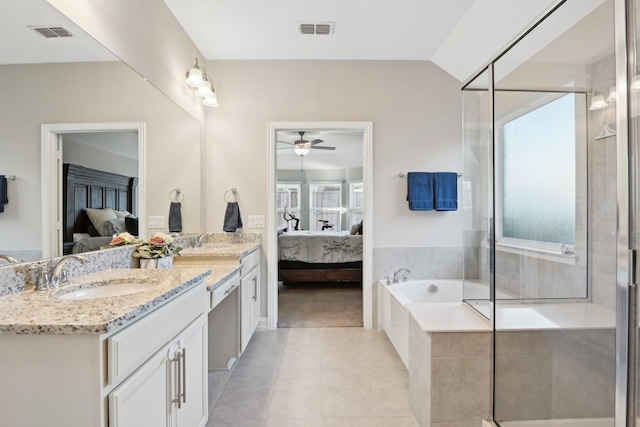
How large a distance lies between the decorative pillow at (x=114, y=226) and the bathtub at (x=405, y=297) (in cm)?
194

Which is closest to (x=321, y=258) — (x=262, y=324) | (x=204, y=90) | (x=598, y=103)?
(x=262, y=324)

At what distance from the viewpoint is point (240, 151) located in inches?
120

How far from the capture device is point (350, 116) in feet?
10.0

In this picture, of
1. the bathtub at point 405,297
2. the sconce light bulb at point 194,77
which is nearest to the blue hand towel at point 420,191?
the bathtub at point 405,297

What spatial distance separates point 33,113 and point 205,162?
1769 millimetres

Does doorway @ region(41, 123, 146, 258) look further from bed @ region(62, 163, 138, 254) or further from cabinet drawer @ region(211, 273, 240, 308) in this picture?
cabinet drawer @ region(211, 273, 240, 308)

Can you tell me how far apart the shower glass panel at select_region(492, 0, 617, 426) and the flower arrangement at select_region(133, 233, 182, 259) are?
1.99 m

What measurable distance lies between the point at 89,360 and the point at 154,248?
119 cm

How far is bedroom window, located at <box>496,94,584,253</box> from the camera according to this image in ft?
5.27

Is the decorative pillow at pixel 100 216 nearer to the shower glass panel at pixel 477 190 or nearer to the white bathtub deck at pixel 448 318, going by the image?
the white bathtub deck at pixel 448 318

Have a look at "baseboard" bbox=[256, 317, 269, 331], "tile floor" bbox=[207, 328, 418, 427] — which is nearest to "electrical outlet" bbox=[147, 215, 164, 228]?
"tile floor" bbox=[207, 328, 418, 427]

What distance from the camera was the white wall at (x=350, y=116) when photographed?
→ 120 inches

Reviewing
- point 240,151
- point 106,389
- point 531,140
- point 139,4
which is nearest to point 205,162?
point 240,151

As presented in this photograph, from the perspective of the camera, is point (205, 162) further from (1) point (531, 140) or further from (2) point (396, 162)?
(1) point (531, 140)
